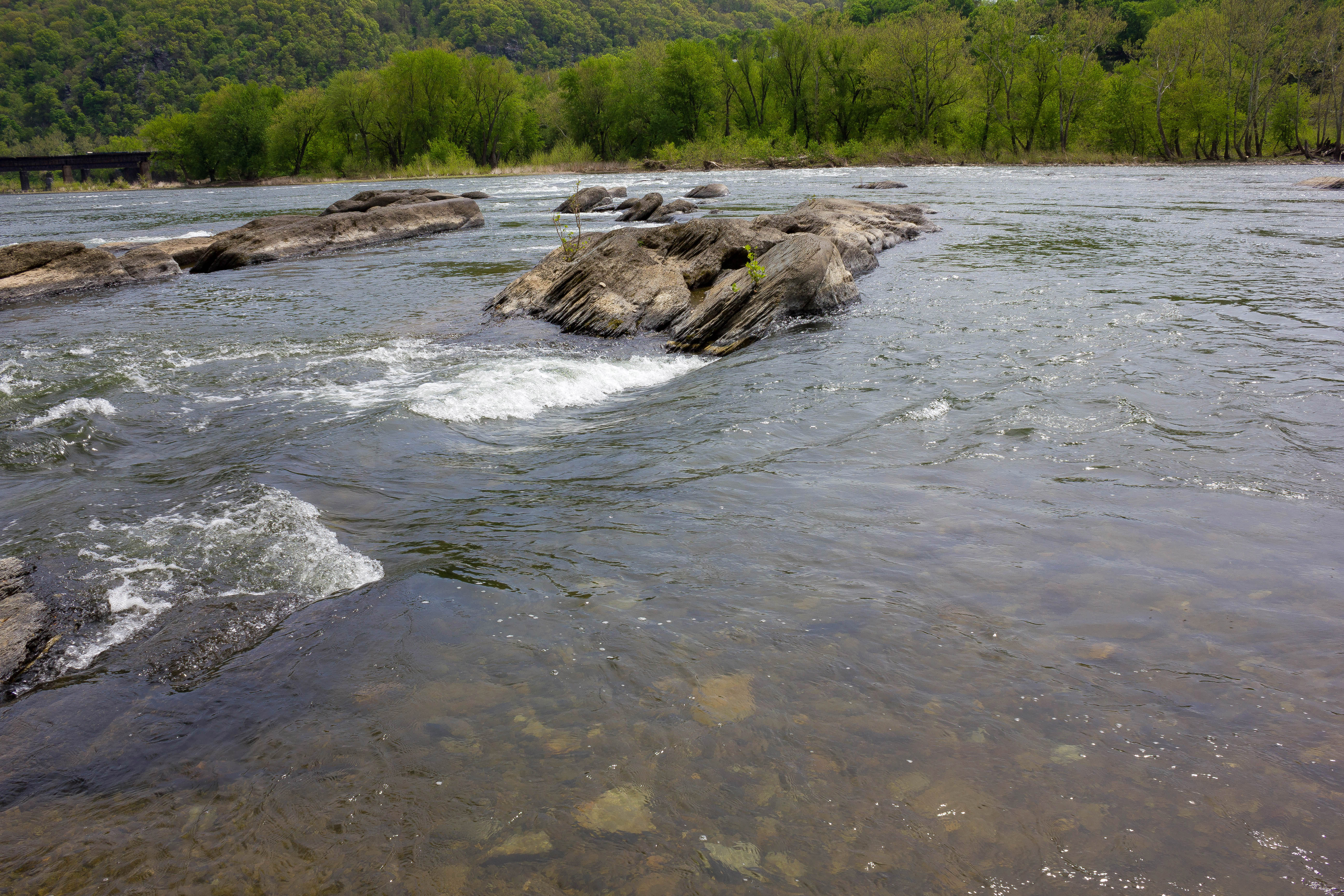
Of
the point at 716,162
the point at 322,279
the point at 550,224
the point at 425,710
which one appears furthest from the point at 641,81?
the point at 425,710

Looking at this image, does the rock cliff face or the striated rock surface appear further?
the rock cliff face

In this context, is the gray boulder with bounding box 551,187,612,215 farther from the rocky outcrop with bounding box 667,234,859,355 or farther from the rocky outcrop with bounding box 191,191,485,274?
the rocky outcrop with bounding box 667,234,859,355

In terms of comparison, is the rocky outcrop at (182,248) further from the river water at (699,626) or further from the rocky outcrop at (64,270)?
the river water at (699,626)

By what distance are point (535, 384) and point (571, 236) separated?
8498 millimetres

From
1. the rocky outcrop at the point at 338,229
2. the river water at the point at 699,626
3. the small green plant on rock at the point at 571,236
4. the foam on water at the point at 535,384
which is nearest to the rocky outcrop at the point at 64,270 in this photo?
the rocky outcrop at the point at 338,229

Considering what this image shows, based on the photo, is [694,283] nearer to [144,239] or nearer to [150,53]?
[144,239]

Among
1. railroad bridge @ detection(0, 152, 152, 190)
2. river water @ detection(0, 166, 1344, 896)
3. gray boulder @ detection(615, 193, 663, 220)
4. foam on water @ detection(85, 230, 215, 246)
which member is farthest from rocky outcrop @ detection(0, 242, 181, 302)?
railroad bridge @ detection(0, 152, 152, 190)

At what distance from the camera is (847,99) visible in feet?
226

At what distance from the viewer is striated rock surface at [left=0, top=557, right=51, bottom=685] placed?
2.98 meters

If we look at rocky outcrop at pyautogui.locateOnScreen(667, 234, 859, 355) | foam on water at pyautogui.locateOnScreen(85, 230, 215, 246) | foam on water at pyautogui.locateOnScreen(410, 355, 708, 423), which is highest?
foam on water at pyautogui.locateOnScreen(85, 230, 215, 246)

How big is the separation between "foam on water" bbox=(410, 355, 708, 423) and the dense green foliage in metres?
56.6

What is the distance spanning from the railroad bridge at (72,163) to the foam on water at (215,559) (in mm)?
89205

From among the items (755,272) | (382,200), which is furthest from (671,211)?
(755,272)

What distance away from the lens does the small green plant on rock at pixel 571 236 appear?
11.9m
